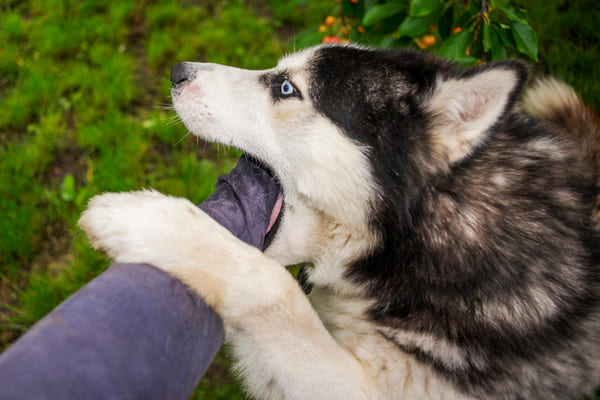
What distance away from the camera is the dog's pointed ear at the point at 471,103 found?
152cm

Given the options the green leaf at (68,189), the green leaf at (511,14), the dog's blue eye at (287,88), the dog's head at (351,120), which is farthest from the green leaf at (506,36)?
the green leaf at (68,189)

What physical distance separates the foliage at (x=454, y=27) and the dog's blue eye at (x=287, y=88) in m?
0.64

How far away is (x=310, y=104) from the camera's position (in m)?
1.98

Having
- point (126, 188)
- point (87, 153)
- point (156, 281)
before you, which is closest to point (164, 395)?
point (156, 281)

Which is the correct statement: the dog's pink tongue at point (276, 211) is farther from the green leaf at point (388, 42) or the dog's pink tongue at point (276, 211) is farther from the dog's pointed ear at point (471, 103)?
the green leaf at point (388, 42)

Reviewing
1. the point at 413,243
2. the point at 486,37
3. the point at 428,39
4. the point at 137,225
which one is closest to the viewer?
the point at 137,225

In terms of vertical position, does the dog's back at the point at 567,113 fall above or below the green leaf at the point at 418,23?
below

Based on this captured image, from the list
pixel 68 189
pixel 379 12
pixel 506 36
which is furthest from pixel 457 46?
pixel 68 189

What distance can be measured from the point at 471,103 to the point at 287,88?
0.84 meters

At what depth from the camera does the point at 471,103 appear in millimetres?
1648

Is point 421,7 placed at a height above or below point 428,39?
above

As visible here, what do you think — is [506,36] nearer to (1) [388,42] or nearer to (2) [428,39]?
(1) [388,42]

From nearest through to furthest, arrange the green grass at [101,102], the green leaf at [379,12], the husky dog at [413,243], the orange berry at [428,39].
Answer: the husky dog at [413,243] < the green leaf at [379,12] < the green grass at [101,102] < the orange berry at [428,39]

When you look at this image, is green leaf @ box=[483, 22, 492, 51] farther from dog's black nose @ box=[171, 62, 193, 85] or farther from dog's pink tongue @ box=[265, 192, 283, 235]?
dog's black nose @ box=[171, 62, 193, 85]
